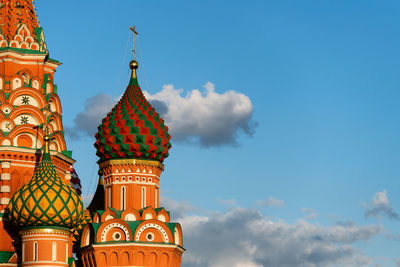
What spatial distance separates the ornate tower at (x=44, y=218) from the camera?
3609 centimetres

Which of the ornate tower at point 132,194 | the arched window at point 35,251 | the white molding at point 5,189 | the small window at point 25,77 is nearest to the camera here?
the arched window at point 35,251

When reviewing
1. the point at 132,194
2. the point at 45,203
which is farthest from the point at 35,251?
the point at 132,194

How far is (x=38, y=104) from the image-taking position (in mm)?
41344

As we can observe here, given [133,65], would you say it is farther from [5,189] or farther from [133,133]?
[5,189]

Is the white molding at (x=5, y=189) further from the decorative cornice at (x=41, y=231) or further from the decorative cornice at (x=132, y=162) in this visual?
the decorative cornice at (x=132, y=162)

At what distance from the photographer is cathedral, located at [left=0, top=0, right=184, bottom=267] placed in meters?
36.6

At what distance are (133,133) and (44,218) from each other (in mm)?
5884

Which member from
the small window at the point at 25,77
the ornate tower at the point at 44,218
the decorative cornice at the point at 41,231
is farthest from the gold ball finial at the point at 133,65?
the decorative cornice at the point at 41,231

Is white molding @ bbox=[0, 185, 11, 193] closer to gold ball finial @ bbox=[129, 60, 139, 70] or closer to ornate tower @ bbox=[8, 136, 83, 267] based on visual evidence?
ornate tower @ bbox=[8, 136, 83, 267]

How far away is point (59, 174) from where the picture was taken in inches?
1636

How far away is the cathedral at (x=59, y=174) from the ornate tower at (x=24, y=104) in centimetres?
4

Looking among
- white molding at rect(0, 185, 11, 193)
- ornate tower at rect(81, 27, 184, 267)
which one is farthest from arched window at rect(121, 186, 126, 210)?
white molding at rect(0, 185, 11, 193)

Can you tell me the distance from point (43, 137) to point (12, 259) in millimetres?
5392

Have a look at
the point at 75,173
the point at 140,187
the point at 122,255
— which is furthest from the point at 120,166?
the point at 75,173
